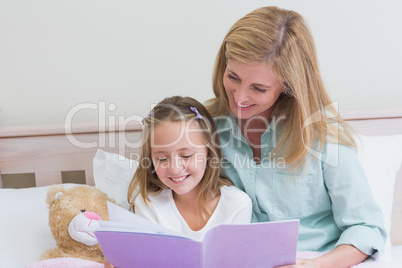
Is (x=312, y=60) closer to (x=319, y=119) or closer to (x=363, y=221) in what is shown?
(x=319, y=119)

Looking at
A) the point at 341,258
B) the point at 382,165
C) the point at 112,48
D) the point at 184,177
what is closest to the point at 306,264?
the point at 341,258

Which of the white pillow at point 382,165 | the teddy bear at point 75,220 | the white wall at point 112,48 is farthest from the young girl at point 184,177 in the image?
the white pillow at point 382,165

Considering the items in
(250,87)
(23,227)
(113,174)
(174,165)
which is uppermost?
(250,87)

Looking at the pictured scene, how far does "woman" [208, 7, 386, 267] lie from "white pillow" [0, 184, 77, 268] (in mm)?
599

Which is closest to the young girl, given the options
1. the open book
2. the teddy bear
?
the teddy bear

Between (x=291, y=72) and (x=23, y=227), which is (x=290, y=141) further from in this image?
(x=23, y=227)

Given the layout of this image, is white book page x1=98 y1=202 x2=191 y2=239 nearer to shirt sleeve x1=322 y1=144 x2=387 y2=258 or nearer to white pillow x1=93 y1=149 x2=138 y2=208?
white pillow x1=93 y1=149 x2=138 y2=208

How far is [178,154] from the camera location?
46.1 inches

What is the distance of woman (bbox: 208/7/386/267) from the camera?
3.70ft

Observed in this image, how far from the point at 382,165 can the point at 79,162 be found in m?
1.03

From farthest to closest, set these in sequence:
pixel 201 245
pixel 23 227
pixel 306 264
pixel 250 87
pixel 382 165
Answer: pixel 382 165 < pixel 23 227 < pixel 250 87 < pixel 306 264 < pixel 201 245

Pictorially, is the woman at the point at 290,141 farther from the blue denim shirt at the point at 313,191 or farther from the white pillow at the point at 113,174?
the white pillow at the point at 113,174

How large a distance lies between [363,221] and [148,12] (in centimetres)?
97

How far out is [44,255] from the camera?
125cm
